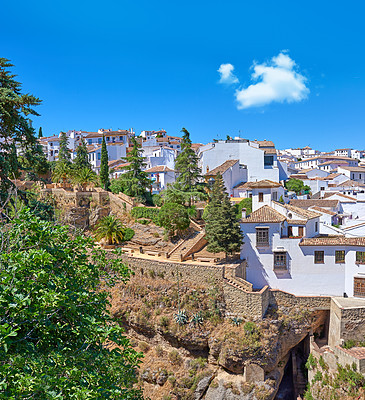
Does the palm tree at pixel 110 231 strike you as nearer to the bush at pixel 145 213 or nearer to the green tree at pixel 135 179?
the bush at pixel 145 213

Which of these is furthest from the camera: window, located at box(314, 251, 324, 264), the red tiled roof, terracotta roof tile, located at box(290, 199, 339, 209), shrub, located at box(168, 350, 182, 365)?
the red tiled roof

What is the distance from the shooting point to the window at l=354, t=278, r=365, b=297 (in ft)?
67.8

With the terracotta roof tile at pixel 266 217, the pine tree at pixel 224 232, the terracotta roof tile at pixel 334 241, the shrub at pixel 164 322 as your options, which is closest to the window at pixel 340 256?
the terracotta roof tile at pixel 334 241

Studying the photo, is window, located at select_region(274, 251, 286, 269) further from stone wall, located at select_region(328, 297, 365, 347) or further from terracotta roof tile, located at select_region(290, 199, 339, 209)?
terracotta roof tile, located at select_region(290, 199, 339, 209)

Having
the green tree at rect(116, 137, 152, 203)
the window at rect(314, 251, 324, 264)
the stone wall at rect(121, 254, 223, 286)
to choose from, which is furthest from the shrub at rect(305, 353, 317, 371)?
the green tree at rect(116, 137, 152, 203)

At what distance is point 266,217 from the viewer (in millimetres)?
22625

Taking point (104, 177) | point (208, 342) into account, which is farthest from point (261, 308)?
point (104, 177)

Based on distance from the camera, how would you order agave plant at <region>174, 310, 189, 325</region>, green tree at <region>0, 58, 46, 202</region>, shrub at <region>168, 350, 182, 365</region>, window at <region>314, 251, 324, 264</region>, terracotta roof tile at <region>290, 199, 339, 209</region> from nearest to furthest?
green tree at <region>0, 58, 46, 202</region> < agave plant at <region>174, 310, 189, 325</region> < shrub at <region>168, 350, 182, 365</region> < window at <region>314, 251, 324, 264</region> < terracotta roof tile at <region>290, 199, 339, 209</region>

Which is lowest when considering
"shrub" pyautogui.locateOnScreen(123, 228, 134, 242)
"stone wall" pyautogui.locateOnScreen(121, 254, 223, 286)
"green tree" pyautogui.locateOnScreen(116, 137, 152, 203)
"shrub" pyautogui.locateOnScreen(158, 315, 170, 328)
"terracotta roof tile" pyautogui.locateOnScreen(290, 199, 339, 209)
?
"shrub" pyautogui.locateOnScreen(158, 315, 170, 328)

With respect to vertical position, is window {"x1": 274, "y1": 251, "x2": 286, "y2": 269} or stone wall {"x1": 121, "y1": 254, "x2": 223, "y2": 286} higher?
window {"x1": 274, "y1": 251, "x2": 286, "y2": 269}

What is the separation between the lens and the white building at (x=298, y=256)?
826 inches

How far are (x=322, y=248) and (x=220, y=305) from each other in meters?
8.27

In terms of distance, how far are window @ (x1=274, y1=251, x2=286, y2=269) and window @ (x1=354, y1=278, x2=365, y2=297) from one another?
188 inches

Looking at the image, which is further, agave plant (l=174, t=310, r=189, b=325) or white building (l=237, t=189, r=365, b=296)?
white building (l=237, t=189, r=365, b=296)
